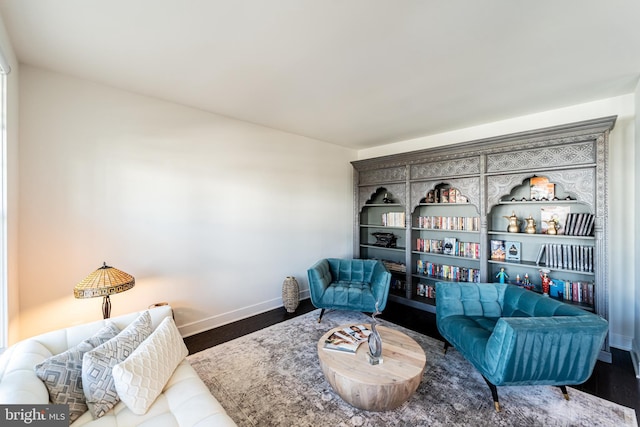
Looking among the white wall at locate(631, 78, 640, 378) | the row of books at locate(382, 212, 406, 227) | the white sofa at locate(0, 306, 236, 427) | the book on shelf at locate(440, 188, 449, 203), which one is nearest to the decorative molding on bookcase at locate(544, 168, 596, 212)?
the white wall at locate(631, 78, 640, 378)

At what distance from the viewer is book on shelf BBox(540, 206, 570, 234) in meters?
2.99

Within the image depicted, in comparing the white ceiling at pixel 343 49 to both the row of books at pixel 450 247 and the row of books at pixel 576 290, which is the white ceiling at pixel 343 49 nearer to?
the row of books at pixel 450 247

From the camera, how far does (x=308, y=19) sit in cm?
160

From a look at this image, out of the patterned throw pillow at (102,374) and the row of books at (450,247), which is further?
the row of books at (450,247)

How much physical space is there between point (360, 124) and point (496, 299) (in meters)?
2.58

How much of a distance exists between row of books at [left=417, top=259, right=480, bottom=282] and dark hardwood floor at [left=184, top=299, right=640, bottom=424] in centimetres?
61

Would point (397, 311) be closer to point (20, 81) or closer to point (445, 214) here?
point (445, 214)

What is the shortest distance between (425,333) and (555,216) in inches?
81.1

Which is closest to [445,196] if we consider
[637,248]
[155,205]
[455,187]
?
[455,187]

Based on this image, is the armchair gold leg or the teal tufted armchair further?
the teal tufted armchair

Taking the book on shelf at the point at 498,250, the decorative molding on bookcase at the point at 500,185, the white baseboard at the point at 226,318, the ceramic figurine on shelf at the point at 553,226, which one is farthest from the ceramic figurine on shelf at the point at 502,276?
the white baseboard at the point at 226,318

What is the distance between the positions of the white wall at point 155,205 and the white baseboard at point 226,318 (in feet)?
0.04

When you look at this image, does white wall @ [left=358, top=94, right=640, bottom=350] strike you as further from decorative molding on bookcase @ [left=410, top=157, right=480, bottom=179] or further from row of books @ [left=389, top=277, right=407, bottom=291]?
row of books @ [left=389, top=277, right=407, bottom=291]

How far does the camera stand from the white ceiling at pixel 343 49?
153 cm
